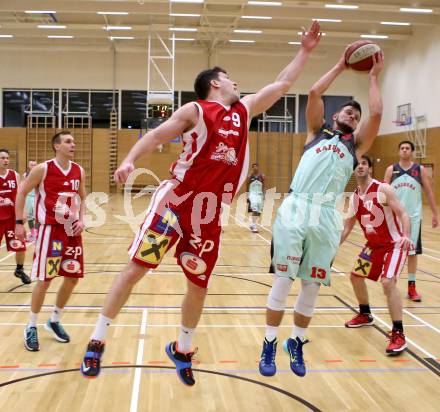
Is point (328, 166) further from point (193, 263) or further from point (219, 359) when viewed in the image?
point (219, 359)

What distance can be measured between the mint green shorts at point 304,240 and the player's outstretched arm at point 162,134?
103 cm

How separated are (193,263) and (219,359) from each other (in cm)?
169

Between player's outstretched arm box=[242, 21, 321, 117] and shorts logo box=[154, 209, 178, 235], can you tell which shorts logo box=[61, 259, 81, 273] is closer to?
shorts logo box=[154, 209, 178, 235]

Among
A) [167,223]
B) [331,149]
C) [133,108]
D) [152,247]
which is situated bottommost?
[152,247]

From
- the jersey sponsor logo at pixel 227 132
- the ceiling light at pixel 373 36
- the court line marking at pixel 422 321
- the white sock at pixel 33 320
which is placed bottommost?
the court line marking at pixel 422 321

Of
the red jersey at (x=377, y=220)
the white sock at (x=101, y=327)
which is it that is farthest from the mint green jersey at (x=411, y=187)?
the white sock at (x=101, y=327)

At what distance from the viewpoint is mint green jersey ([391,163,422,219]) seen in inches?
288

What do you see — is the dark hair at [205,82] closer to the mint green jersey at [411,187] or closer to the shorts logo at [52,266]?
the shorts logo at [52,266]

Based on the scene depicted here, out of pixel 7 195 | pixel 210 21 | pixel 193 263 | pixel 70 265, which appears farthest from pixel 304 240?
pixel 210 21

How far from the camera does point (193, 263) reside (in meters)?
3.55

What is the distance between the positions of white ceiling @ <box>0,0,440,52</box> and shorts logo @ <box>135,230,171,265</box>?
719 inches

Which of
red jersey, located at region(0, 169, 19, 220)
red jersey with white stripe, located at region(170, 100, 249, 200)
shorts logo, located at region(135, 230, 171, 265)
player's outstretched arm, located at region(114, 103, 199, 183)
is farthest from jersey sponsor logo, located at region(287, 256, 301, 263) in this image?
red jersey, located at region(0, 169, 19, 220)

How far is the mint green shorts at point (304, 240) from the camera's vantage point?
12.9 ft

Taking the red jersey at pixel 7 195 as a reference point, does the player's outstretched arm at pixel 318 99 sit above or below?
above
